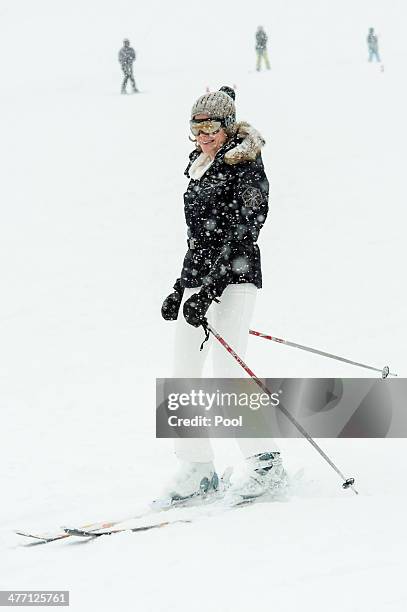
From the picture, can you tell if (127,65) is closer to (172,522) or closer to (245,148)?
(245,148)

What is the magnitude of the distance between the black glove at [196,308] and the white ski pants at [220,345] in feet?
0.92

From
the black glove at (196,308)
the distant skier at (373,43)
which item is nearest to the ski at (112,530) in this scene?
the black glove at (196,308)

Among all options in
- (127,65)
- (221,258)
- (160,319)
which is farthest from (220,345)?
(127,65)

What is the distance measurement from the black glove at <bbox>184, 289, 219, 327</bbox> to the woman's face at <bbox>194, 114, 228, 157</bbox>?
2.59 feet

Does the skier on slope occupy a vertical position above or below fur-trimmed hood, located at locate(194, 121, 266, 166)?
below

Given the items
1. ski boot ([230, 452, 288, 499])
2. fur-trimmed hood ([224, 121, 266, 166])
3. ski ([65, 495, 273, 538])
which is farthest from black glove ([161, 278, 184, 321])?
ski ([65, 495, 273, 538])

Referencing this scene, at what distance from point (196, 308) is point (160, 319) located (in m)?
6.03

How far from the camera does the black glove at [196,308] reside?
4.06 metres

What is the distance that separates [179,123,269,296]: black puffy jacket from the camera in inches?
165

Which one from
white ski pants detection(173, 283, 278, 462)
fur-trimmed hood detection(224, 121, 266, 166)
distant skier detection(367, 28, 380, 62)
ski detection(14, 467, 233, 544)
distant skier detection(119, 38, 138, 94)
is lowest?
ski detection(14, 467, 233, 544)

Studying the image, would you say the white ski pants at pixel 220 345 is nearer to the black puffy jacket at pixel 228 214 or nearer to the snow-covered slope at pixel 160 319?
the black puffy jacket at pixel 228 214

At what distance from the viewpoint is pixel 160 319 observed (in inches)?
396

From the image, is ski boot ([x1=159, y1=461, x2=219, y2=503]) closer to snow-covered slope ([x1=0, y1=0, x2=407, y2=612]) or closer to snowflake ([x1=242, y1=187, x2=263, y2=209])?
snow-covered slope ([x1=0, y1=0, x2=407, y2=612])

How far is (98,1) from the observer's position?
5959cm
